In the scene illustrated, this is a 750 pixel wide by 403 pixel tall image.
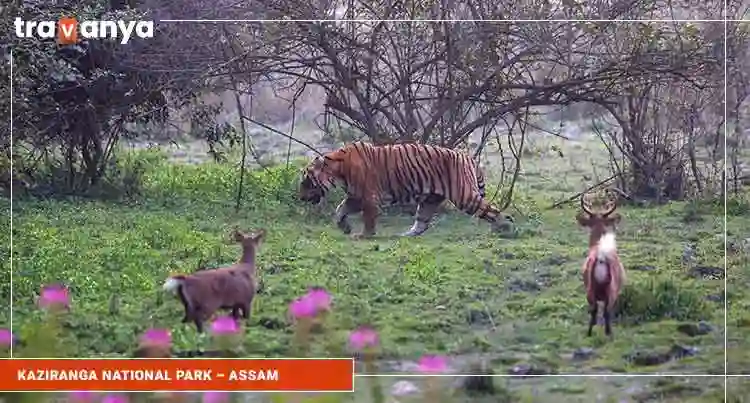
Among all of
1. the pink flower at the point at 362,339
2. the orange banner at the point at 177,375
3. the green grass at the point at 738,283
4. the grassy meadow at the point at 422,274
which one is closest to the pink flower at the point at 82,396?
the orange banner at the point at 177,375

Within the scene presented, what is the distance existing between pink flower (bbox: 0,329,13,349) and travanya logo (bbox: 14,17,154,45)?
1127 mm

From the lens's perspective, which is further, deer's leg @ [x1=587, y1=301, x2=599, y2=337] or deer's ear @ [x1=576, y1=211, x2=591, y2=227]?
deer's ear @ [x1=576, y1=211, x2=591, y2=227]

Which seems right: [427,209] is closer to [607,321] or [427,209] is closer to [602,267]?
[602,267]

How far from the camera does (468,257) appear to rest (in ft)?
18.1

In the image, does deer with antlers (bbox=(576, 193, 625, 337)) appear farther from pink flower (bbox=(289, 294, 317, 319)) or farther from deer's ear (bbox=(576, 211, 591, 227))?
pink flower (bbox=(289, 294, 317, 319))

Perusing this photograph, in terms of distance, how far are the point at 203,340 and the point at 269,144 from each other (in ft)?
3.16

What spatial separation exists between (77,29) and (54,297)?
103 cm

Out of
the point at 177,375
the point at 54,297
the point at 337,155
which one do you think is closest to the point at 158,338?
the point at 177,375

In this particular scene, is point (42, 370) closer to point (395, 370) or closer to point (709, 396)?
point (395, 370)

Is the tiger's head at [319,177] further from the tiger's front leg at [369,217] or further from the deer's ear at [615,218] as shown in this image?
the deer's ear at [615,218]

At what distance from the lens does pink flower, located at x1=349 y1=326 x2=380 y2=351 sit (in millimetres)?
5262

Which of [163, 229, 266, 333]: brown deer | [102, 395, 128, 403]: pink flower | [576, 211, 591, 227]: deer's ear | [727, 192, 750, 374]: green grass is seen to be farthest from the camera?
[576, 211, 591, 227]: deer's ear

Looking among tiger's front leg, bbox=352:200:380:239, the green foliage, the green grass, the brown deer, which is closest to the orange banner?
the brown deer

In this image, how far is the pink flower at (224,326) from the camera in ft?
17.0
